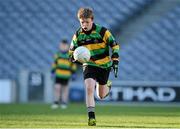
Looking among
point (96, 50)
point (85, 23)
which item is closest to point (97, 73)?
point (96, 50)

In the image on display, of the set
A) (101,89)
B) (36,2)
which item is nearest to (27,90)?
(36,2)

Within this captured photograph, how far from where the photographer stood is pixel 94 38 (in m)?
9.63

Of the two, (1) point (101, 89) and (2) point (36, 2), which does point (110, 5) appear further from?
(1) point (101, 89)

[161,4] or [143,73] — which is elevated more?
[161,4]

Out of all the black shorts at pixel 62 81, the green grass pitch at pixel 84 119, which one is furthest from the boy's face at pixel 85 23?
the black shorts at pixel 62 81

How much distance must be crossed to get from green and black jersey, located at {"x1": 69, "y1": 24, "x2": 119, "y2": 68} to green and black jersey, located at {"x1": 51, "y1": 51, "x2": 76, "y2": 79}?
6.97 meters

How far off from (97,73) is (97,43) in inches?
18.0

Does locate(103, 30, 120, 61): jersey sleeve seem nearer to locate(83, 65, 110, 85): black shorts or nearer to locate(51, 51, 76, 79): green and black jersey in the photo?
locate(83, 65, 110, 85): black shorts

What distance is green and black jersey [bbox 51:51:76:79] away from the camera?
16734 mm

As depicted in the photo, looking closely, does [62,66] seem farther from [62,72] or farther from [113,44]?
[113,44]

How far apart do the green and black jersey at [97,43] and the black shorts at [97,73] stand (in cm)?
7

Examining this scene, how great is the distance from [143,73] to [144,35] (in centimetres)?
140

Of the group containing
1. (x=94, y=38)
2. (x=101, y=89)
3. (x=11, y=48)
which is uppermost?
(x=11, y=48)

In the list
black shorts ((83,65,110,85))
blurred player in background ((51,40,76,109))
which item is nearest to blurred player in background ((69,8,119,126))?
black shorts ((83,65,110,85))
